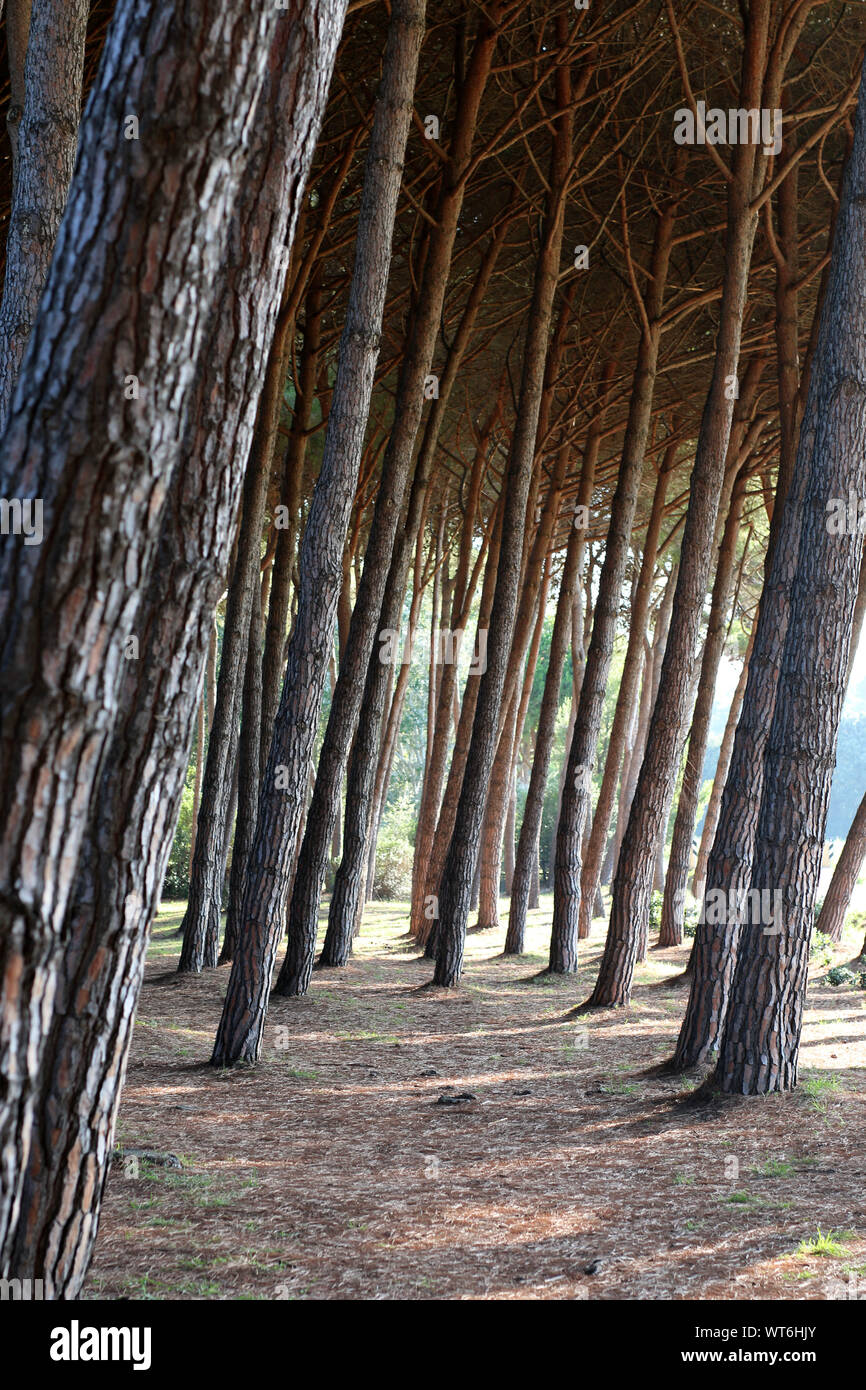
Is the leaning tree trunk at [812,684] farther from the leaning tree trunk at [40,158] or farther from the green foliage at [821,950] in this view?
the green foliage at [821,950]

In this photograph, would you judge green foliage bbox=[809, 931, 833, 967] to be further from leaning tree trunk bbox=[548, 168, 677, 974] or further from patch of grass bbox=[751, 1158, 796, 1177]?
patch of grass bbox=[751, 1158, 796, 1177]

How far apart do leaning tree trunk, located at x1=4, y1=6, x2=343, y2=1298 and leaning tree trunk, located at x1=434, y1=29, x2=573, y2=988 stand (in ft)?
26.0

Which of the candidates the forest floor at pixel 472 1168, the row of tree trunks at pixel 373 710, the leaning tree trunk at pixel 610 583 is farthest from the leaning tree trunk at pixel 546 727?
the forest floor at pixel 472 1168

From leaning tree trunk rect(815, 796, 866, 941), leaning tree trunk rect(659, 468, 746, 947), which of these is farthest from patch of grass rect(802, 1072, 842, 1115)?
leaning tree trunk rect(659, 468, 746, 947)

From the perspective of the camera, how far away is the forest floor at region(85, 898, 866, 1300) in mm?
3812

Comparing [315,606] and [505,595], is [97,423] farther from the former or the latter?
[505,595]

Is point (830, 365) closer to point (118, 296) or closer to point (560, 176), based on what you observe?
point (118, 296)

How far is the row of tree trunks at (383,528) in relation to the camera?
9844 millimetres

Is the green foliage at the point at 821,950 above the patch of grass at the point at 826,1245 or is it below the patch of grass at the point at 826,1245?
below

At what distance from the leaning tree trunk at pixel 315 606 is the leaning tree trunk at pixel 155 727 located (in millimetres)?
4393

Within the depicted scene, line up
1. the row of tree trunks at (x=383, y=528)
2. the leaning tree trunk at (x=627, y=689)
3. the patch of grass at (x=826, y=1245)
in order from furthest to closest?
the leaning tree trunk at (x=627, y=689) → the row of tree trunks at (x=383, y=528) → the patch of grass at (x=826, y=1245)

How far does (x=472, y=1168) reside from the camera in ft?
17.6

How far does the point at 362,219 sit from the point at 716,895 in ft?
16.8

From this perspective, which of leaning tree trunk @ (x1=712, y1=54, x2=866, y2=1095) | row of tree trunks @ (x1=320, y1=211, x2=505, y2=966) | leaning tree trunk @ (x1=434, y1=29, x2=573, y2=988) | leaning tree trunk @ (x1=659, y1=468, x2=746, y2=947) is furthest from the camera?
leaning tree trunk @ (x1=659, y1=468, x2=746, y2=947)
